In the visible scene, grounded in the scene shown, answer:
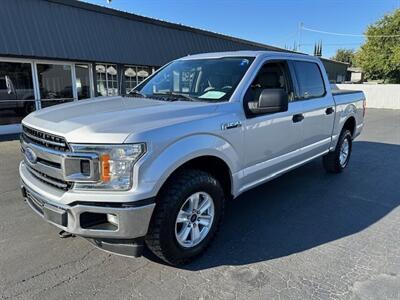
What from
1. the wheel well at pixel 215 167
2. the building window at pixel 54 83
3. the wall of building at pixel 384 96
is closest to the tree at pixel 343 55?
the wall of building at pixel 384 96

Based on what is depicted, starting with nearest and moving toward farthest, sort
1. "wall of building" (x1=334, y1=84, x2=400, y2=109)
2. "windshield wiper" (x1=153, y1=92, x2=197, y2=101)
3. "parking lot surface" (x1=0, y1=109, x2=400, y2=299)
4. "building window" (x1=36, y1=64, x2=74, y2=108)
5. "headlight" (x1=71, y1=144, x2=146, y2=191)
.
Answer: "headlight" (x1=71, y1=144, x2=146, y2=191), "parking lot surface" (x1=0, y1=109, x2=400, y2=299), "windshield wiper" (x1=153, y1=92, x2=197, y2=101), "building window" (x1=36, y1=64, x2=74, y2=108), "wall of building" (x1=334, y1=84, x2=400, y2=109)

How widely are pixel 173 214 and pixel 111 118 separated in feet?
3.11

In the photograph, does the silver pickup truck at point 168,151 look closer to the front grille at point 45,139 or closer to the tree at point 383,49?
the front grille at point 45,139

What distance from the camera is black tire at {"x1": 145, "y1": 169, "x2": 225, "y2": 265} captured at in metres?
2.75

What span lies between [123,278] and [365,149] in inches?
301

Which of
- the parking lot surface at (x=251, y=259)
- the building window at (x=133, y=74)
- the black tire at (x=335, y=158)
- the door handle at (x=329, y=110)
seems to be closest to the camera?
the parking lot surface at (x=251, y=259)

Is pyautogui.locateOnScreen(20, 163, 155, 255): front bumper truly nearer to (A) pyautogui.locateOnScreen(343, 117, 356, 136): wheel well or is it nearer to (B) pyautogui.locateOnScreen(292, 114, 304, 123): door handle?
(B) pyautogui.locateOnScreen(292, 114, 304, 123): door handle

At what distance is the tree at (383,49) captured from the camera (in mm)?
39062

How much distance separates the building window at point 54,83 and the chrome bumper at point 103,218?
10.1 meters

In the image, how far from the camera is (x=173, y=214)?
111 inches

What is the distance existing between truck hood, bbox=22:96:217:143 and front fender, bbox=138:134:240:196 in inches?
8.0

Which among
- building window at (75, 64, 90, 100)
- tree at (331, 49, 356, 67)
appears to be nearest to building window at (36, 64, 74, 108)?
building window at (75, 64, 90, 100)

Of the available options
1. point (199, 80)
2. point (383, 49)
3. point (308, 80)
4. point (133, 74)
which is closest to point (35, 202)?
point (199, 80)

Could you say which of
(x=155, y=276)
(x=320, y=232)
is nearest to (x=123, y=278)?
(x=155, y=276)
